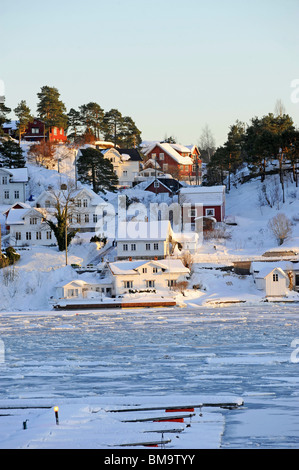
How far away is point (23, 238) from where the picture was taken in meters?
53.3

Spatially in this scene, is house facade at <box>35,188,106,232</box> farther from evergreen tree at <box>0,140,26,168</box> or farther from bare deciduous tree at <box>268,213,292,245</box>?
bare deciduous tree at <box>268,213,292,245</box>

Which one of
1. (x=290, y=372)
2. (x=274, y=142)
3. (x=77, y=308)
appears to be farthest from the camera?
(x=274, y=142)

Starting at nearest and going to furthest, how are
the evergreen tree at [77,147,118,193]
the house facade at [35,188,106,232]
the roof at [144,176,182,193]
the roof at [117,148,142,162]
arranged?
the house facade at [35,188,106,232] < the evergreen tree at [77,147,118,193] < the roof at [144,176,182,193] < the roof at [117,148,142,162]

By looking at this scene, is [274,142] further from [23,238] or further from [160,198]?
[23,238]

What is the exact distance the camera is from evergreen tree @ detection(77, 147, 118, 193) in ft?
210

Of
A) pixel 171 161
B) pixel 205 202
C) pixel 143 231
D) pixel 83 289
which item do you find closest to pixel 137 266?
pixel 83 289

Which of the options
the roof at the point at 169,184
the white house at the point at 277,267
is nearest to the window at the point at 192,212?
the roof at the point at 169,184

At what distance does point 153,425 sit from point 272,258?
1286 inches

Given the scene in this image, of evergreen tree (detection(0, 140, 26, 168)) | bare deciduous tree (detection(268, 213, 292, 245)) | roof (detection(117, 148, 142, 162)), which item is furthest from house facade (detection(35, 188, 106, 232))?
roof (detection(117, 148, 142, 162))

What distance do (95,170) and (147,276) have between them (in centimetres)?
2084

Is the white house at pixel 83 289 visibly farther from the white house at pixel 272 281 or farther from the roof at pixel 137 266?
the white house at pixel 272 281

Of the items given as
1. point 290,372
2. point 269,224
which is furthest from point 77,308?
point 290,372

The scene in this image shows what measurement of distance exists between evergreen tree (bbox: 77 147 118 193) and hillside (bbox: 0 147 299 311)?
2978mm

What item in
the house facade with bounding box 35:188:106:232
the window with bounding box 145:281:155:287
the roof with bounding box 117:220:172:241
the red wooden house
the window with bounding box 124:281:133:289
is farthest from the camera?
the red wooden house
